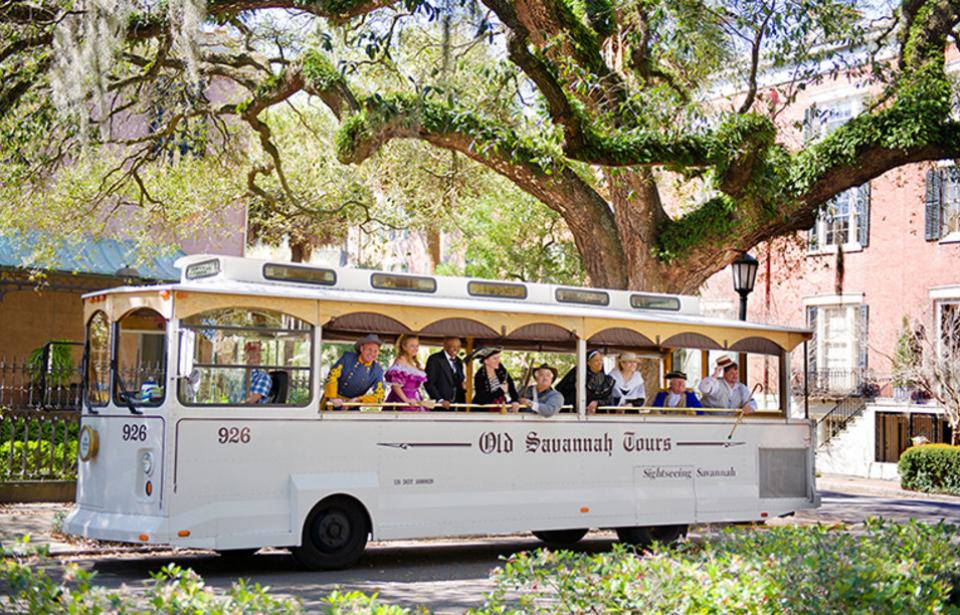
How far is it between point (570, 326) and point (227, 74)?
27.0 feet

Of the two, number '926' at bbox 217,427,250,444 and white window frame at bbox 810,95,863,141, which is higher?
white window frame at bbox 810,95,863,141

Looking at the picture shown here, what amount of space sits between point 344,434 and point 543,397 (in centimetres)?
264

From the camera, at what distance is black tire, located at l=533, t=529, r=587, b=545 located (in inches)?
627

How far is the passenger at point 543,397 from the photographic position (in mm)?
14156

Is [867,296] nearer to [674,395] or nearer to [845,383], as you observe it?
[845,383]

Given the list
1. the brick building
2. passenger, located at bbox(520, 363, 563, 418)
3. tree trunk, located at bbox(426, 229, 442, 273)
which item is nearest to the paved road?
passenger, located at bbox(520, 363, 563, 418)

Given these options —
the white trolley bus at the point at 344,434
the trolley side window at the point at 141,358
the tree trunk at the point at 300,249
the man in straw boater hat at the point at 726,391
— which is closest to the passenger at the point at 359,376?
the white trolley bus at the point at 344,434

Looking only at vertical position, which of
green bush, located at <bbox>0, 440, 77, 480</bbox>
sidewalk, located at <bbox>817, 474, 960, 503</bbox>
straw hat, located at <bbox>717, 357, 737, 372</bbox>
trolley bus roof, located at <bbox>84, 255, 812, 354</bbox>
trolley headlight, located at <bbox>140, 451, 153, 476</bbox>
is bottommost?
sidewalk, located at <bbox>817, 474, 960, 503</bbox>

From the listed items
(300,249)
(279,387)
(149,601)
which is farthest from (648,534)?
(300,249)

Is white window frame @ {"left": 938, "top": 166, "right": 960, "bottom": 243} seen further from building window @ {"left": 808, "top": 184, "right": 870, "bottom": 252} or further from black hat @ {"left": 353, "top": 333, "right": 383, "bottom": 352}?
black hat @ {"left": 353, "top": 333, "right": 383, "bottom": 352}

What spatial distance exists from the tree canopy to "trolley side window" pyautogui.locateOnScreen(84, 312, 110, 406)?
292cm

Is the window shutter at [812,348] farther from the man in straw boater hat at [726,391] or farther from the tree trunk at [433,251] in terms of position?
the man in straw boater hat at [726,391]

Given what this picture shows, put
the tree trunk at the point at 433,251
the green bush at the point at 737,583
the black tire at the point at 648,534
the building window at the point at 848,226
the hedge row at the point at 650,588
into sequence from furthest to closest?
1. the tree trunk at the point at 433,251
2. the building window at the point at 848,226
3. the black tire at the point at 648,534
4. the green bush at the point at 737,583
5. the hedge row at the point at 650,588

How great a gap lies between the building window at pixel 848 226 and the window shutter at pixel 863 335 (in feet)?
5.99
